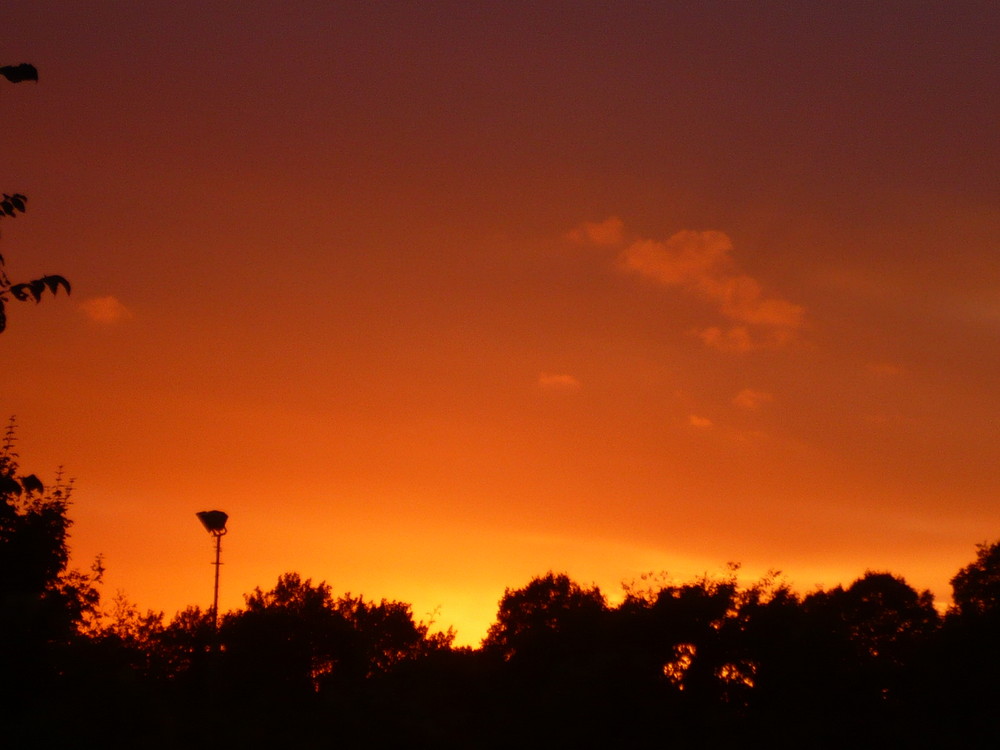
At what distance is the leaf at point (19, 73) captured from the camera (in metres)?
9.85

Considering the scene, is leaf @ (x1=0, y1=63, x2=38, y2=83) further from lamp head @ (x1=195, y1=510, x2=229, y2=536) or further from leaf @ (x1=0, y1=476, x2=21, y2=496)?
lamp head @ (x1=195, y1=510, x2=229, y2=536)

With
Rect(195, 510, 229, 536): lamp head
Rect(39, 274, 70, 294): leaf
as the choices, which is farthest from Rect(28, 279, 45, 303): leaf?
Rect(195, 510, 229, 536): lamp head

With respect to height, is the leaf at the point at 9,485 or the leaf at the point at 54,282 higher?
the leaf at the point at 54,282

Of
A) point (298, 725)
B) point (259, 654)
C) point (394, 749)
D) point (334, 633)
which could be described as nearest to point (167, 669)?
point (259, 654)

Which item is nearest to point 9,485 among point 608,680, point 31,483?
point 31,483

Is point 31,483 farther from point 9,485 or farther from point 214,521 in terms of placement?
point 214,521

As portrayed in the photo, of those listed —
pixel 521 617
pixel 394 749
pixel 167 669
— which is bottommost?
pixel 394 749

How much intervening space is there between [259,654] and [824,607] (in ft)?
90.8

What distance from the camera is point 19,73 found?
991 centimetres

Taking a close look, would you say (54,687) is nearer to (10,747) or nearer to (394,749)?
(10,747)

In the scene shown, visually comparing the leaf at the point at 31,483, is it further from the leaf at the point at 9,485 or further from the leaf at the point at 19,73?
the leaf at the point at 19,73

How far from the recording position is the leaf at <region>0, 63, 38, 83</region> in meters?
9.85

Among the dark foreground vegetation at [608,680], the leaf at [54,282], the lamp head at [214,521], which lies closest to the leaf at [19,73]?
the leaf at [54,282]

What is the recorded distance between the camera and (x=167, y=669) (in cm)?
4747
